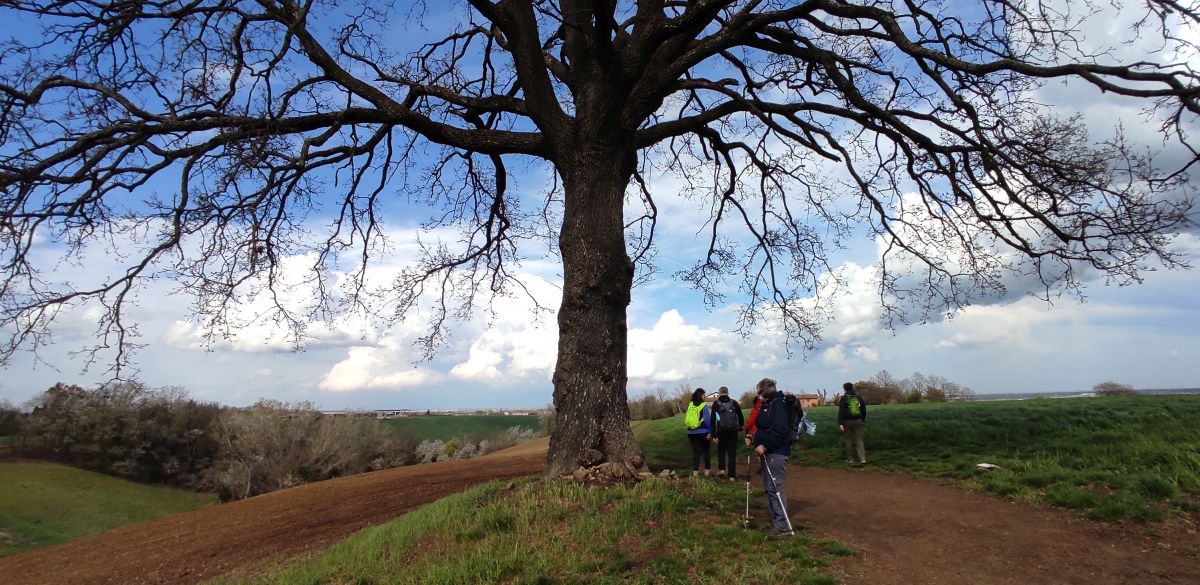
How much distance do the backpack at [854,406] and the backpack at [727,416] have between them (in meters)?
3.12

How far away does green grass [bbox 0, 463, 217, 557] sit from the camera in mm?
30859

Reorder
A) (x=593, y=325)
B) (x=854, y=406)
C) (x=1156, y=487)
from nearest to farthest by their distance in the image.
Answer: (x=1156, y=487) → (x=593, y=325) → (x=854, y=406)

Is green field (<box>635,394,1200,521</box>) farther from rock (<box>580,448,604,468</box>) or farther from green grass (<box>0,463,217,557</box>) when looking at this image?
green grass (<box>0,463,217,557</box>)

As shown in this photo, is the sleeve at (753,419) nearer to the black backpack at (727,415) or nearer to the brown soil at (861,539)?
the brown soil at (861,539)

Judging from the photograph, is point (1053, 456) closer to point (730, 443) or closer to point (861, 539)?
point (730, 443)

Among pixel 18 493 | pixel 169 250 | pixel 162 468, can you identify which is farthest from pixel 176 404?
pixel 169 250

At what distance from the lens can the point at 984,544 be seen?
20.5 ft

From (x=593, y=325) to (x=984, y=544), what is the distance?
4689 millimetres

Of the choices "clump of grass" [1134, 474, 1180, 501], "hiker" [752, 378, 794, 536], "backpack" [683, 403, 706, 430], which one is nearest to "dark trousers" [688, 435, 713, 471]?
"backpack" [683, 403, 706, 430]

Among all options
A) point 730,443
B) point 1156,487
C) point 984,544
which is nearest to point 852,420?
point 730,443

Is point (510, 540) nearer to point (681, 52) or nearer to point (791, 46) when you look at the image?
point (681, 52)

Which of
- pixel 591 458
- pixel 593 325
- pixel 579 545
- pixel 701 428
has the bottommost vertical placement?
pixel 579 545

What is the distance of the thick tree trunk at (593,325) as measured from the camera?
24.8 feet

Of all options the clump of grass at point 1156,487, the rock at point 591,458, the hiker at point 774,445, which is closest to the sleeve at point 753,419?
the hiker at point 774,445
